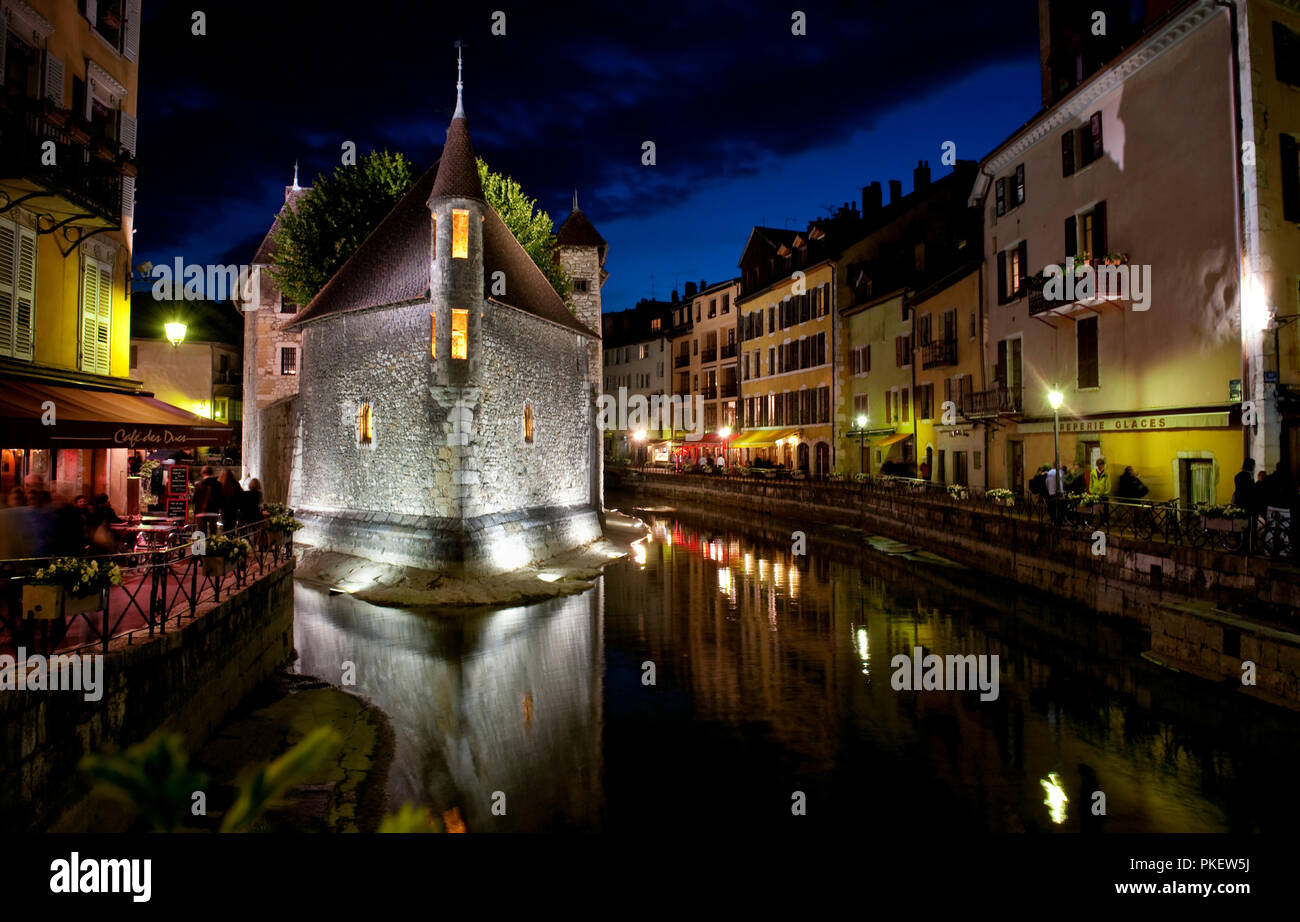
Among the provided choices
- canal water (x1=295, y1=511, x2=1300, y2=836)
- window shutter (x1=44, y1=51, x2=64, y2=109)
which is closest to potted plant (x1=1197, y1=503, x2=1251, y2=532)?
canal water (x1=295, y1=511, x2=1300, y2=836)

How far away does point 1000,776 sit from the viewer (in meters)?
8.98

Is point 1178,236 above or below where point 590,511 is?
above

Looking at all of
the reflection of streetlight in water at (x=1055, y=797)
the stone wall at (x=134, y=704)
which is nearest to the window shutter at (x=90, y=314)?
the stone wall at (x=134, y=704)

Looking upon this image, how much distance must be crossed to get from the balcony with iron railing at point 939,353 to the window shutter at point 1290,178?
1336 cm

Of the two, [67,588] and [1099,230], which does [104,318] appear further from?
[1099,230]

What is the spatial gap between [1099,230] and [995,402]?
6314 mm

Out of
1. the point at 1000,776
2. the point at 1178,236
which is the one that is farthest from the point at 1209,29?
the point at 1000,776

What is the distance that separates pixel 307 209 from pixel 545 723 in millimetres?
22379

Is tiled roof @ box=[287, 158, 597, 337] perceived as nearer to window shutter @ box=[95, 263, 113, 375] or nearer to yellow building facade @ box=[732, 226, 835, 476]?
window shutter @ box=[95, 263, 113, 375]

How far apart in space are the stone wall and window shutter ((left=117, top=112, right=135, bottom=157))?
8.71m

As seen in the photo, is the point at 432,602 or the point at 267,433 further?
the point at 267,433

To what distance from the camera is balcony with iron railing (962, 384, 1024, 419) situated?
24.7 metres

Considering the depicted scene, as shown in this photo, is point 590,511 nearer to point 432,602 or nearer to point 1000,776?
point 432,602

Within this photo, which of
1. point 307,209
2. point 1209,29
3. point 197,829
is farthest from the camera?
point 307,209
